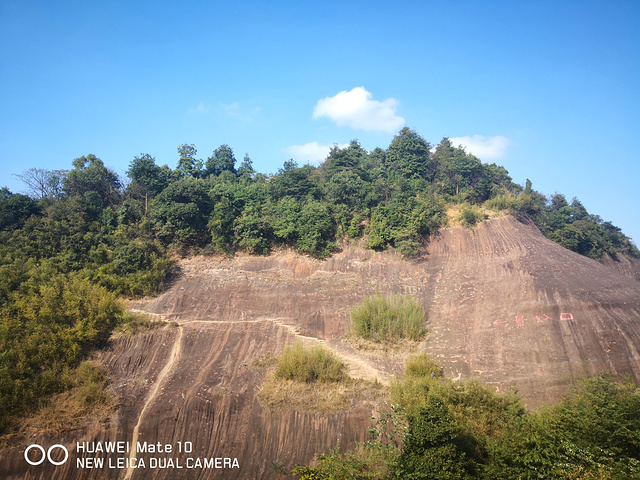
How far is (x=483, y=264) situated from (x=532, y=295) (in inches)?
181

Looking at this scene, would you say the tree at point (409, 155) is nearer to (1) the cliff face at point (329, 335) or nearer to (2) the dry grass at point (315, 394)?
(1) the cliff face at point (329, 335)

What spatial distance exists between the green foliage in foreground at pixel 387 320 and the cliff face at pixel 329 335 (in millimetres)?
1061

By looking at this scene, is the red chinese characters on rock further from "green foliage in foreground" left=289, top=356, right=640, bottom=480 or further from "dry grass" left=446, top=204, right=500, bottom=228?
"dry grass" left=446, top=204, right=500, bottom=228

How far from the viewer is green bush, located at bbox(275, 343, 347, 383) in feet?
55.2

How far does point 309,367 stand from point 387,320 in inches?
226

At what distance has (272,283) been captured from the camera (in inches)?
1035

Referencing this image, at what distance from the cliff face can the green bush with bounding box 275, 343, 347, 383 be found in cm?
124

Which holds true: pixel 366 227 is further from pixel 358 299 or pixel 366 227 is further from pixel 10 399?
pixel 10 399

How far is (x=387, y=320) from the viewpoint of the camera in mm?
20812

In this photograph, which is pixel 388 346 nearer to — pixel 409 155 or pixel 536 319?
pixel 536 319

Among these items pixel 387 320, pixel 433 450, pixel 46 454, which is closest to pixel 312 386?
pixel 387 320

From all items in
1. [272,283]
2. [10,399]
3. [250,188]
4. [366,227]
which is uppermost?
[250,188]

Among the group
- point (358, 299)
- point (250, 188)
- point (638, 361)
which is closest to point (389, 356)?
point (358, 299)

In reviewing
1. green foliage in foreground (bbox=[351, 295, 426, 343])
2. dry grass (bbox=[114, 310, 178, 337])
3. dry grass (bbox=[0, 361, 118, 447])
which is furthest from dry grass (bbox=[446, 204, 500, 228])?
dry grass (bbox=[0, 361, 118, 447])
